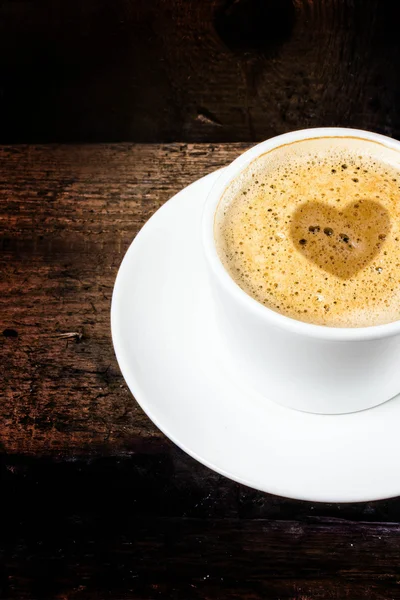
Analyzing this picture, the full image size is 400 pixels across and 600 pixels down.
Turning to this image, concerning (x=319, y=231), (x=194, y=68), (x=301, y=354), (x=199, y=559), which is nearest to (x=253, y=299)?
(x=301, y=354)

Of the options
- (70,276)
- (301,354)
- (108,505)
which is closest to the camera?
(301,354)

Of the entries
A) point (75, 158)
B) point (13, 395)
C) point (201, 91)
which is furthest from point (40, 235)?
point (201, 91)

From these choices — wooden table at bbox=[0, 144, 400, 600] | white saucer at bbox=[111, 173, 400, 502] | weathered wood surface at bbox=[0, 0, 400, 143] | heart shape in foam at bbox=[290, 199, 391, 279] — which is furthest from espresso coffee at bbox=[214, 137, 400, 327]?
weathered wood surface at bbox=[0, 0, 400, 143]

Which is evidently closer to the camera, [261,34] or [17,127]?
[17,127]

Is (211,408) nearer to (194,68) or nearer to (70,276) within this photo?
(70,276)

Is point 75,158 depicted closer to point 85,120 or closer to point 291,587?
point 85,120

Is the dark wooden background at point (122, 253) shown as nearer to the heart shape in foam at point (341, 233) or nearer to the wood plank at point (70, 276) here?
the wood plank at point (70, 276)
